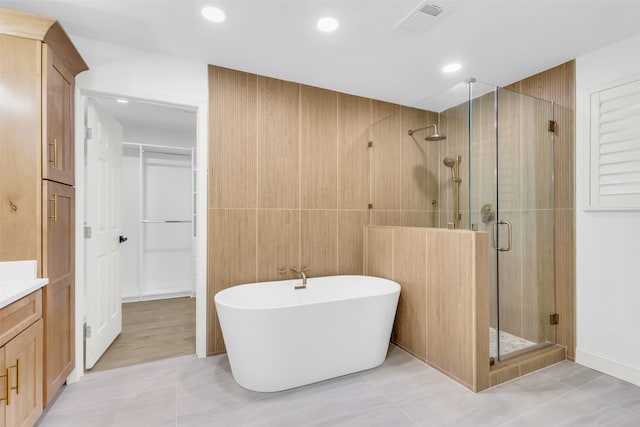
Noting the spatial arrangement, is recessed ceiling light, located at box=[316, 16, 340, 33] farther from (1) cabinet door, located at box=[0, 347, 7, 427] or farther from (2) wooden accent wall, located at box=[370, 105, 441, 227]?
(1) cabinet door, located at box=[0, 347, 7, 427]

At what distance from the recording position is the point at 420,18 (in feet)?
6.46

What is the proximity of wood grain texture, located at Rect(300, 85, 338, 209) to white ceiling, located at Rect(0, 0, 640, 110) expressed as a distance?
0.83 feet

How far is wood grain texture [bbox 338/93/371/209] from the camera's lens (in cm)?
316

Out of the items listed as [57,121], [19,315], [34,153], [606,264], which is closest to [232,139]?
[57,121]

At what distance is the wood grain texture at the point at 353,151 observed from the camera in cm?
316

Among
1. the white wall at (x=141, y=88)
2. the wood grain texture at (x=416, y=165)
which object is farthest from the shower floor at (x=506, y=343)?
the white wall at (x=141, y=88)

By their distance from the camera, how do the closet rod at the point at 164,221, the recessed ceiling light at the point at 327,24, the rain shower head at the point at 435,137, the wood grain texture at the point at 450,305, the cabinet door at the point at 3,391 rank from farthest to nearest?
the closet rod at the point at 164,221 → the rain shower head at the point at 435,137 → the wood grain texture at the point at 450,305 → the recessed ceiling light at the point at 327,24 → the cabinet door at the point at 3,391

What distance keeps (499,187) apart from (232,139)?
2176mm

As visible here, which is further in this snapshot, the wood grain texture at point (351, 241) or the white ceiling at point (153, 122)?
the white ceiling at point (153, 122)

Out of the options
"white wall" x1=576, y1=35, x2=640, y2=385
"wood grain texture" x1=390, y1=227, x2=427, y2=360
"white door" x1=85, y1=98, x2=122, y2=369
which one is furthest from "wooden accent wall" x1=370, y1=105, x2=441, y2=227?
"white door" x1=85, y1=98, x2=122, y2=369

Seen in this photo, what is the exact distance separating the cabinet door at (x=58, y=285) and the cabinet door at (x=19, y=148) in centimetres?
7

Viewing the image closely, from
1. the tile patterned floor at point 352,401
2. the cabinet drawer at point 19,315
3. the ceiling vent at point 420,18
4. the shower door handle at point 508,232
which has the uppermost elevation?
the ceiling vent at point 420,18

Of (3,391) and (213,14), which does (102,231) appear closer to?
(3,391)

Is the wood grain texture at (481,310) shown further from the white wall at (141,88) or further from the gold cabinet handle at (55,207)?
the gold cabinet handle at (55,207)
